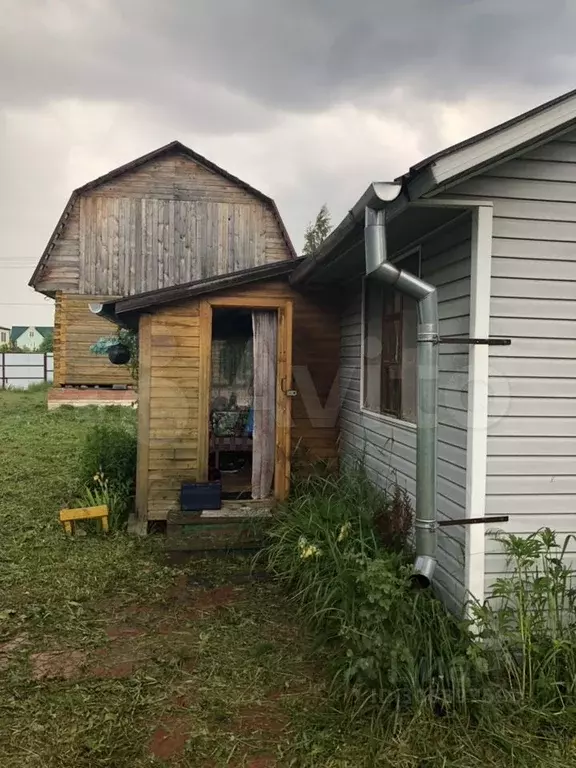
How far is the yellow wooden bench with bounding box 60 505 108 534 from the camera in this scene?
5875 millimetres

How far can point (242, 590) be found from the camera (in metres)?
4.66

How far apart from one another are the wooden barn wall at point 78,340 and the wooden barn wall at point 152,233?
44 centimetres

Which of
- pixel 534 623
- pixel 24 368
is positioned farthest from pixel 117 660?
pixel 24 368

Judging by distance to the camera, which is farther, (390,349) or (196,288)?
(196,288)

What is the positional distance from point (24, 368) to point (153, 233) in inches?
541

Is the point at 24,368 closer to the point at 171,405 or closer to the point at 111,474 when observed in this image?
the point at 111,474

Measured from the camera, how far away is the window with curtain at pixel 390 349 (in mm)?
4668

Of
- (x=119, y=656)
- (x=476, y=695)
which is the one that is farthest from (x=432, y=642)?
(x=119, y=656)

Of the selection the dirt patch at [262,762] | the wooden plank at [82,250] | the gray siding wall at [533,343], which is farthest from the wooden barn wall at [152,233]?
the dirt patch at [262,762]

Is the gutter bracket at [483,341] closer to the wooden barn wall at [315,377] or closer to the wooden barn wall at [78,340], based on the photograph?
the wooden barn wall at [315,377]

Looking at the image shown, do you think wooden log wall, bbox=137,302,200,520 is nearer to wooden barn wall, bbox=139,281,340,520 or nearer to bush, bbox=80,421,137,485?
wooden barn wall, bbox=139,281,340,520

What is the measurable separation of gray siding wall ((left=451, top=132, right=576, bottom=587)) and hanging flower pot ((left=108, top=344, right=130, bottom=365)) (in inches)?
227

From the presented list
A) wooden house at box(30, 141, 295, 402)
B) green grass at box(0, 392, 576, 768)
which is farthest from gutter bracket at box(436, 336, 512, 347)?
wooden house at box(30, 141, 295, 402)

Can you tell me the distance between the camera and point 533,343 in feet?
11.1
